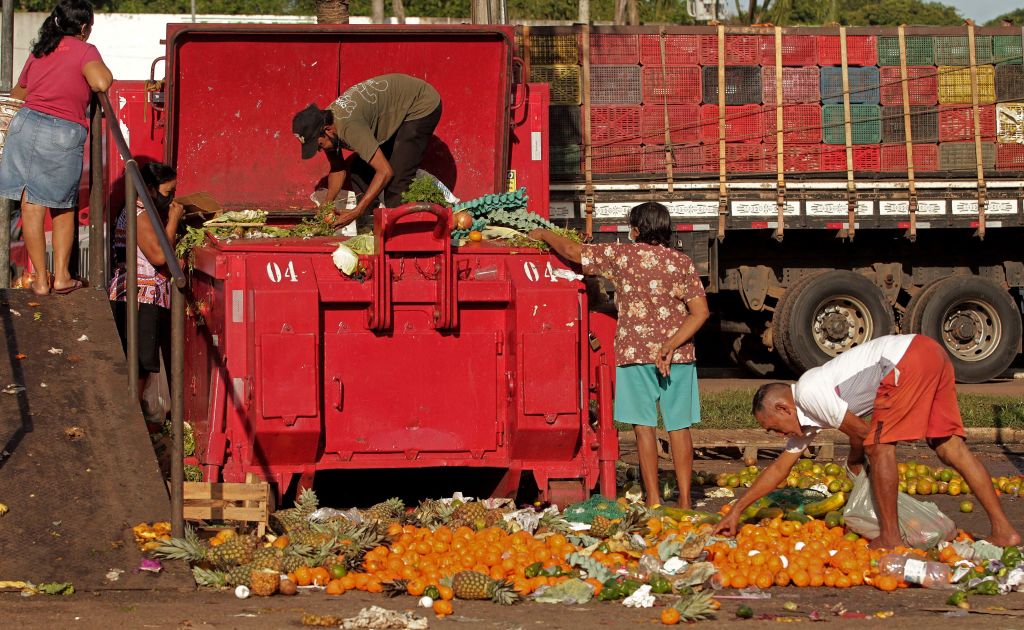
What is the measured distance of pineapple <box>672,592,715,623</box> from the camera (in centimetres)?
527

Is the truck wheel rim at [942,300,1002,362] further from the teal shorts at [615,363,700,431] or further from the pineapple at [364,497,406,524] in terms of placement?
the pineapple at [364,497,406,524]

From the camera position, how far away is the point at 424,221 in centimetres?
704

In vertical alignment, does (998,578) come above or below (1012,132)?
below

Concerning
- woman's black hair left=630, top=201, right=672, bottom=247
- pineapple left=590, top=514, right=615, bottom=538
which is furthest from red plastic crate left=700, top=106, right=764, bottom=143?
pineapple left=590, top=514, right=615, bottom=538

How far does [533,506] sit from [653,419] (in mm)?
815

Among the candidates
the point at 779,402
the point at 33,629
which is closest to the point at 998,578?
the point at 779,402

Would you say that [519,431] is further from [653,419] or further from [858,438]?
[858,438]

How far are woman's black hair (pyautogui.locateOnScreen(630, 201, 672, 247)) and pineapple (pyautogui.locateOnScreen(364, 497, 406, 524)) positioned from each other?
6.30ft

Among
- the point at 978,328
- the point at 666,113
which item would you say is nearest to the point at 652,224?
the point at 666,113

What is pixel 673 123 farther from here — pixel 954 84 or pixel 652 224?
pixel 652 224

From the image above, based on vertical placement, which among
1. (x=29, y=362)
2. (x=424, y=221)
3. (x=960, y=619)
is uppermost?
(x=424, y=221)

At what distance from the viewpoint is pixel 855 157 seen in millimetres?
14938

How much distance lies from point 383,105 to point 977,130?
347 inches

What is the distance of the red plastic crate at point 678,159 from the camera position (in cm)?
1466
